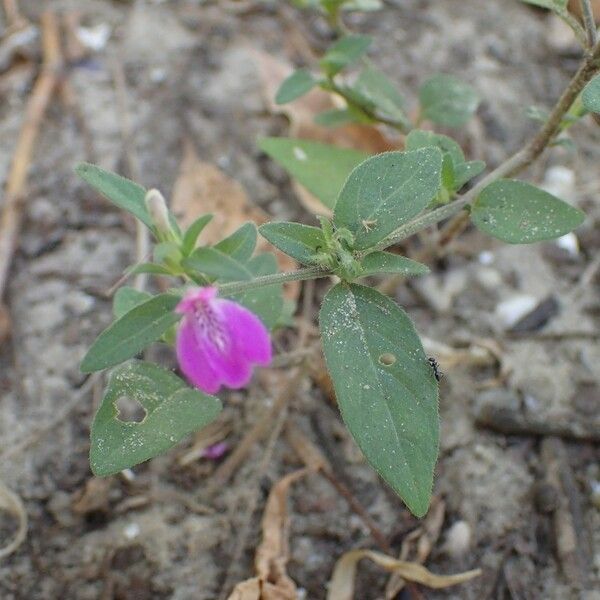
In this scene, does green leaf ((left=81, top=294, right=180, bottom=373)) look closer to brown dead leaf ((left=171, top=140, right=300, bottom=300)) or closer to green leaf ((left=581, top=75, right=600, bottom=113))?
green leaf ((left=581, top=75, right=600, bottom=113))

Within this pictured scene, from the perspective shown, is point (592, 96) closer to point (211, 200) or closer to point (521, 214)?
point (521, 214)

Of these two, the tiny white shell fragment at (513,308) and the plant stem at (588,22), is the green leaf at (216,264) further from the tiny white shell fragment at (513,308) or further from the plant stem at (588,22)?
the tiny white shell fragment at (513,308)

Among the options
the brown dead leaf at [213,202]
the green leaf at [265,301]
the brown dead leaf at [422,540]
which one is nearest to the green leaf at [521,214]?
the green leaf at [265,301]

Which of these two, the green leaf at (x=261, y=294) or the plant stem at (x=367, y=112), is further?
the plant stem at (x=367, y=112)

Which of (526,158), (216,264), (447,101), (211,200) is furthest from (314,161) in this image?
(216,264)

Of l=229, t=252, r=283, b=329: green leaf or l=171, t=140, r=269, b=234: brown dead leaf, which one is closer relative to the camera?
l=229, t=252, r=283, b=329: green leaf

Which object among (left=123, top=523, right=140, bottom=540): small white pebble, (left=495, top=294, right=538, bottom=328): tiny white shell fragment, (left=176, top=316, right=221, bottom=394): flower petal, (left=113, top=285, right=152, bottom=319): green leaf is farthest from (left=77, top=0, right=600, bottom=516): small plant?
(left=495, top=294, right=538, bottom=328): tiny white shell fragment
